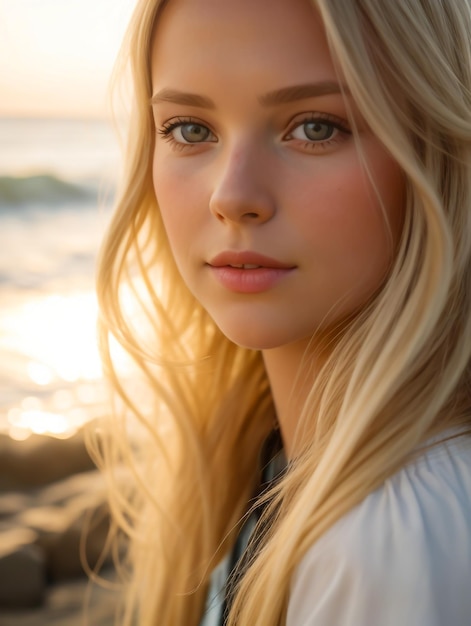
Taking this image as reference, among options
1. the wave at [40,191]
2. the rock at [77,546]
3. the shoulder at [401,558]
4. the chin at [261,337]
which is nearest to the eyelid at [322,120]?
the chin at [261,337]

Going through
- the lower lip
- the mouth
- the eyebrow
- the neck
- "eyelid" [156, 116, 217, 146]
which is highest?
"eyelid" [156, 116, 217, 146]

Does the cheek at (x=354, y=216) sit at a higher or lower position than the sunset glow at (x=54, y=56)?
lower

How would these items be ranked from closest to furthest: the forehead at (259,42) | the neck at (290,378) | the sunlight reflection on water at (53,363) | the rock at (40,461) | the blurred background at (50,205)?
the forehead at (259,42)
the neck at (290,378)
the rock at (40,461)
the sunlight reflection on water at (53,363)
the blurred background at (50,205)

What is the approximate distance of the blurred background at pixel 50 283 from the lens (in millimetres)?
2486

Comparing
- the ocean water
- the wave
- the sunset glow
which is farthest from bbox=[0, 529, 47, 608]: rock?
the wave

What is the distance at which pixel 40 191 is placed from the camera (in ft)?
21.1

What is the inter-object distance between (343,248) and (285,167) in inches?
5.7

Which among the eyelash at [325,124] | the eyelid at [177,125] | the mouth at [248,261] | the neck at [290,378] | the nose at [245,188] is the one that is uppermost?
the eyelid at [177,125]

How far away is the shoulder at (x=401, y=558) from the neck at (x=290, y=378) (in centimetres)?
34

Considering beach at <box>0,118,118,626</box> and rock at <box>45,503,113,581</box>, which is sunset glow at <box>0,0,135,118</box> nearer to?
beach at <box>0,118,118,626</box>

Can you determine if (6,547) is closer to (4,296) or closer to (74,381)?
(74,381)

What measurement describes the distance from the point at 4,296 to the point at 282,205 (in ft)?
11.9

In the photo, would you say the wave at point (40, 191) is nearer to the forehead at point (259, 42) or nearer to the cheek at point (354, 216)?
the forehead at point (259, 42)

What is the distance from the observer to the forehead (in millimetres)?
1167
